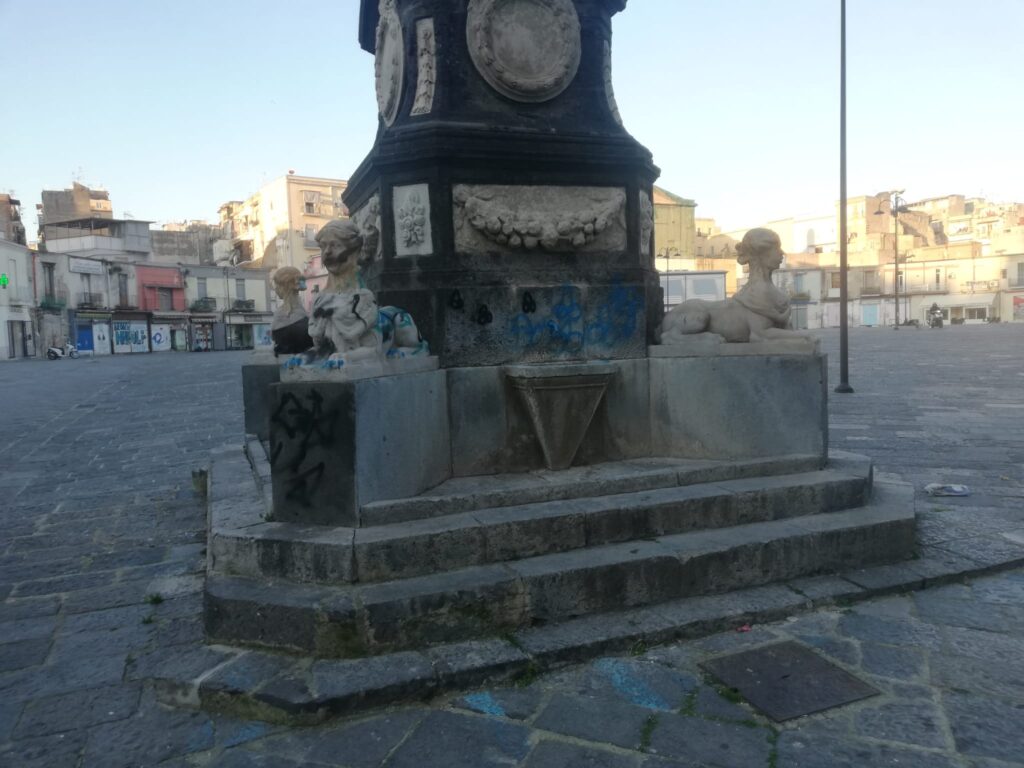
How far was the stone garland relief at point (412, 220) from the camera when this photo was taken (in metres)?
4.17

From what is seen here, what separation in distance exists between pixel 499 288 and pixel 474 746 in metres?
2.43

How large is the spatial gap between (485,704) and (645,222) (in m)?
2.98

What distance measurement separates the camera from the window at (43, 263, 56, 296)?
4656 centimetres

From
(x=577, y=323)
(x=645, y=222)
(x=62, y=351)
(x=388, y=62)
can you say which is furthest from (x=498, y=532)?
(x=62, y=351)

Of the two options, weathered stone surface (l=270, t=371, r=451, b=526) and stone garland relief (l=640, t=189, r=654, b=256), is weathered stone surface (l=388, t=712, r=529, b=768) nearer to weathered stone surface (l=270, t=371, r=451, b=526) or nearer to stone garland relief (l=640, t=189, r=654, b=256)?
weathered stone surface (l=270, t=371, r=451, b=526)

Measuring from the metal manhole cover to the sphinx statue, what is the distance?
6.54 ft

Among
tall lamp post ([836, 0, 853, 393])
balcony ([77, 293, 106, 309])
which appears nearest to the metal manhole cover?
tall lamp post ([836, 0, 853, 393])

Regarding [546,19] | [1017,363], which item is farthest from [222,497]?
[1017,363]

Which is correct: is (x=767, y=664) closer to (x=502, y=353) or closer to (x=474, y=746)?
(x=474, y=746)

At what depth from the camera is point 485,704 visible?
8.89 feet

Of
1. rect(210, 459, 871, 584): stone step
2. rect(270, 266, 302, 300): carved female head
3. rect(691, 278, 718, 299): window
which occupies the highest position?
rect(691, 278, 718, 299): window

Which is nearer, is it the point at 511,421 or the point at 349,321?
the point at 349,321

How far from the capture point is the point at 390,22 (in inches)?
184

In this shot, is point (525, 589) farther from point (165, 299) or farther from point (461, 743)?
point (165, 299)
